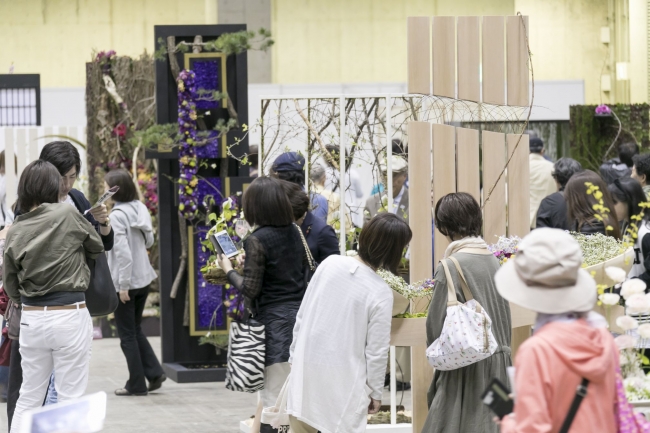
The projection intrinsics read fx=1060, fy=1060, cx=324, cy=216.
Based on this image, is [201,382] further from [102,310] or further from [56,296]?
[56,296]

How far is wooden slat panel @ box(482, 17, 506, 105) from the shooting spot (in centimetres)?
533

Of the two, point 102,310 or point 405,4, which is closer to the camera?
point 102,310

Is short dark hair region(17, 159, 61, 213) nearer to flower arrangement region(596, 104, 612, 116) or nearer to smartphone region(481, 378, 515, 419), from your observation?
smartphone region(481, 378, 515, 419)

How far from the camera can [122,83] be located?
10391mm

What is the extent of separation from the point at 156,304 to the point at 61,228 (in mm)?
6105

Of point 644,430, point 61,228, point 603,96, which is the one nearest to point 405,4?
point 603,96

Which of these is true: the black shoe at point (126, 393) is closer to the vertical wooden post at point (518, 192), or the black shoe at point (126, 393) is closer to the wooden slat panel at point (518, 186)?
the vertical wooden post at point (518, 192)

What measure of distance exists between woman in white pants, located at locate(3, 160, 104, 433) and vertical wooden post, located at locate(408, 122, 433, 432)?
159 cm

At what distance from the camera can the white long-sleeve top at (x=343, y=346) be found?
4164 mm

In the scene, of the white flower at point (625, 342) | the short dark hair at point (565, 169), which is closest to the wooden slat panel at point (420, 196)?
the white flower at point (625, 342)

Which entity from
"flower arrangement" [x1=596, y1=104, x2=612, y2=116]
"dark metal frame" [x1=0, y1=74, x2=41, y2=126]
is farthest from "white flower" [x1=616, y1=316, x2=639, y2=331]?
"dark metal frame" [x1=0, y1=74, x2=41, y2=126]

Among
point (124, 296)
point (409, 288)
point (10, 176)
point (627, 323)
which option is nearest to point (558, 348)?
point (627, 323)

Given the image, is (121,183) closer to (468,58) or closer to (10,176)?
(10,176)

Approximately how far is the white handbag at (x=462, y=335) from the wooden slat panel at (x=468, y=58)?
4.40ft
